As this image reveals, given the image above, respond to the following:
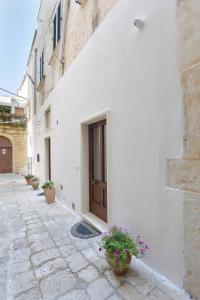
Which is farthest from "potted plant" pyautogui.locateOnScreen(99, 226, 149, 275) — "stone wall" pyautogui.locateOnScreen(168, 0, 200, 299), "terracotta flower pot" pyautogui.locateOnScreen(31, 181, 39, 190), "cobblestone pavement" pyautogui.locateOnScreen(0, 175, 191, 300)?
"terracotta flower pot" pyautogui.locateOnScreen(31, 181, 39, 190)

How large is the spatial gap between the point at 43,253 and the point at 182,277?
5.64 feet

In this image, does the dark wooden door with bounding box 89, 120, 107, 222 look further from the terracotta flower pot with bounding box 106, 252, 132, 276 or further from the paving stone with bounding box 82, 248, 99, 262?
the terracotta flower pot with bounding box 106, 252, 132, 276

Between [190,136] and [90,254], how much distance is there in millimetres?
1930

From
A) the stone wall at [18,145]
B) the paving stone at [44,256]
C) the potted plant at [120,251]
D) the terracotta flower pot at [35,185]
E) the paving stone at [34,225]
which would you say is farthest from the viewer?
the stone wall at [18,145]

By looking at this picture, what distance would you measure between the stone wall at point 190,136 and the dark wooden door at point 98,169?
1695 millimetres

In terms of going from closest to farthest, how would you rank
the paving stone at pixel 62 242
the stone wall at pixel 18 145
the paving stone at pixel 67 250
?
1. the paving stone at pixel 67 250
2. the paving stone at pixel 62 242
3. the stone wall at pixel 18 145

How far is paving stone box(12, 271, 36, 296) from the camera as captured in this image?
5.97 ft

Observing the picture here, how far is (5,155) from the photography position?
1312 centimetres

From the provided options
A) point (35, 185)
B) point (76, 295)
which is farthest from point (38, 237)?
point (35, 185)

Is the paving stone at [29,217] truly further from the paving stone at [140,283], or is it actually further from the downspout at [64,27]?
the downspout at [64,27]

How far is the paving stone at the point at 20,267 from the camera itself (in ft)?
6.91

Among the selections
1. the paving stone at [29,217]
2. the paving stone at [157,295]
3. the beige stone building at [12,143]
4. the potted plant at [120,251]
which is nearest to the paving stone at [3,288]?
the potted plant at [120,251]

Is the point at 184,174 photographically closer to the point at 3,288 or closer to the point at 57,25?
the point at 3,288

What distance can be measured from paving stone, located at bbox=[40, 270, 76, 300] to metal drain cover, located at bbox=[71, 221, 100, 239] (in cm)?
93
